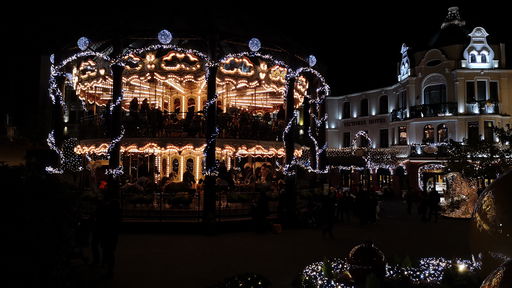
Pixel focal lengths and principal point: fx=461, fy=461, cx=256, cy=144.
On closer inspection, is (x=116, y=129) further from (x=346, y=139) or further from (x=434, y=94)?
(x=346, y=139)

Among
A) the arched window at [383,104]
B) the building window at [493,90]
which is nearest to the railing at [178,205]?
the building window at [493,90]

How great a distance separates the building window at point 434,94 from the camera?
1531 inches

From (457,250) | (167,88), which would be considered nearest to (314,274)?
(457,250)

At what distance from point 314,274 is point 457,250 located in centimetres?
796

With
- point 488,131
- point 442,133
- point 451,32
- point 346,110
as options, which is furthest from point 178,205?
point 346,110

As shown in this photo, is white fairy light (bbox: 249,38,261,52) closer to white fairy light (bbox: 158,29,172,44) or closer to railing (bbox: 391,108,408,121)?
white fairy light (bbox: 158,29,172,44)

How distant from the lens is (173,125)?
66.6ft

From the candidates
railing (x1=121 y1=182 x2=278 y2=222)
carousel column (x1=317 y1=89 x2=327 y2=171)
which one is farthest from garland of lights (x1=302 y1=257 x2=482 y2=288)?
carousel column (x1=317 y1=89 x2=327 y2=171)

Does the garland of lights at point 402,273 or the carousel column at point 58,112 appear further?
the carousel column at point 58,112

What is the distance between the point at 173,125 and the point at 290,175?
5.58m

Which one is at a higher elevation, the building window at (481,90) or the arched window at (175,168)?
the building window at (481,90)

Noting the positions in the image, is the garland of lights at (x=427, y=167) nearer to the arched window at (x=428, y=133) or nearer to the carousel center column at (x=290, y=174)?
the arched window at (x=428, y=133)

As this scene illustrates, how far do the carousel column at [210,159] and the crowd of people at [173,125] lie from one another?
5.19 feet

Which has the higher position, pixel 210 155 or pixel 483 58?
pixel 483 58
